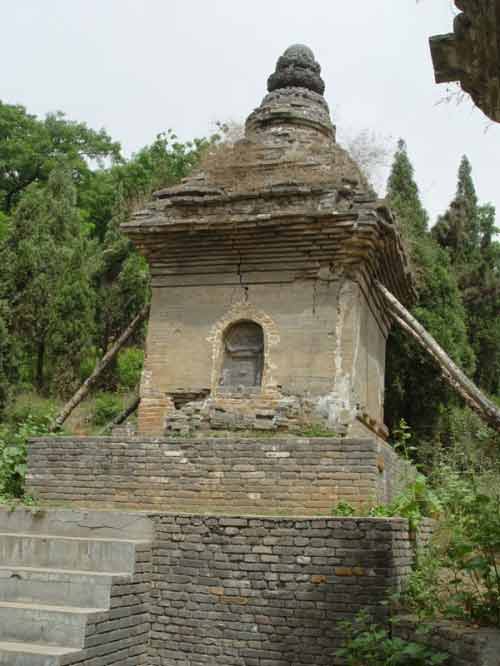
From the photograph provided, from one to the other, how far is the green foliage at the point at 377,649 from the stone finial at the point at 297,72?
850 centimetres

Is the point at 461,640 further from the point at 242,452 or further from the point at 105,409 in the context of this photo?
the point at 105,409

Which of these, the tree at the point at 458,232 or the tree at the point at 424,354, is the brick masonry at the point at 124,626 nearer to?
the tree at the point at 424,354

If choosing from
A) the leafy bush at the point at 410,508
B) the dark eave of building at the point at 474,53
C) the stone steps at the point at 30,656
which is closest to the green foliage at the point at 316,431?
the leafy bush at the point at 410,508

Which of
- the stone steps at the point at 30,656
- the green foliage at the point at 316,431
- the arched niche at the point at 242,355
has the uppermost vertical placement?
the arched niche at the point at 242,355

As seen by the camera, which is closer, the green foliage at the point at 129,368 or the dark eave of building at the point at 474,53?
the dark eave of building at the point at 474,53

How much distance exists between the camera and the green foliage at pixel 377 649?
17.1 ft

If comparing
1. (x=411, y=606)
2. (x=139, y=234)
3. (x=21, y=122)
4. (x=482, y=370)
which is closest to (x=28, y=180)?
(x=21, y=122)

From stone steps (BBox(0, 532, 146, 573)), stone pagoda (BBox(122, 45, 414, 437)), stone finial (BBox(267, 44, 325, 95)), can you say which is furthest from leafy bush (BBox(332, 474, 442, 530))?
stone finial (BBox(267, 44, 325, 95))

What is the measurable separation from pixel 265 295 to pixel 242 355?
0.82 m

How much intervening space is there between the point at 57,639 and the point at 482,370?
54.7ft

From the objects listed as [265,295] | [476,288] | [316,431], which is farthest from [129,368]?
[316,431]

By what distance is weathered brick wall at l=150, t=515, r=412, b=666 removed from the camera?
6598 mm

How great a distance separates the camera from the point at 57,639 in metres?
6.05

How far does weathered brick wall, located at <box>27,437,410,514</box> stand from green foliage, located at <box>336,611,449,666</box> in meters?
1.56
